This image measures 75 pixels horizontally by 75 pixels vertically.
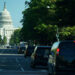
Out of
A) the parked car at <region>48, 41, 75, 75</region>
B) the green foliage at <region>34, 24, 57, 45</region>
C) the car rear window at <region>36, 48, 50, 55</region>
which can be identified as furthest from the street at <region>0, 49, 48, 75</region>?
the green foliage at <region>34, 24, 57, 45</region>

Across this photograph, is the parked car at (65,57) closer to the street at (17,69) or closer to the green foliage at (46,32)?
the street at (17,69)

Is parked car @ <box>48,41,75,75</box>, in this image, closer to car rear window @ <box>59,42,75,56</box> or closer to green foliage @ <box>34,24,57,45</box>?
car rear window @ <box>59,42,75,56</box>

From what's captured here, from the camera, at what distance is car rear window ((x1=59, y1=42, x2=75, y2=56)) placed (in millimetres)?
19094

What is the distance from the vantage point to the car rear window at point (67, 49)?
19.1 metres

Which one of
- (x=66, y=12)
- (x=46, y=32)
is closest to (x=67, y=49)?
(x=66, y=12)

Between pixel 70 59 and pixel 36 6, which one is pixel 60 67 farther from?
pixel 36 6

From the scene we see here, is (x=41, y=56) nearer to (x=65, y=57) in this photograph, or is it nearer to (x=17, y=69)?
(x=17, y=69)

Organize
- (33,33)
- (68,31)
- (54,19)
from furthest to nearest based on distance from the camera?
(33,33) → (68,31) → (54,19)

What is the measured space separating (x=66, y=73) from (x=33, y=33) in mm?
64987

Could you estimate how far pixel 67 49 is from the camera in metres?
19.1

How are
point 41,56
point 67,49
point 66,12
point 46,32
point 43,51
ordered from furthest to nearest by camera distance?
point 46,32 → point 43,51 → point 41,56 → point 66,12 → point 67,49

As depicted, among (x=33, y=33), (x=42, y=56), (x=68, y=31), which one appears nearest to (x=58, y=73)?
(x=42, y=56)

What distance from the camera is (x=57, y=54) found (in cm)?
1919

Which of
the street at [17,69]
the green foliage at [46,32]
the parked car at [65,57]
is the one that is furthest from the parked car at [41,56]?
the green foliage at [46,32]
